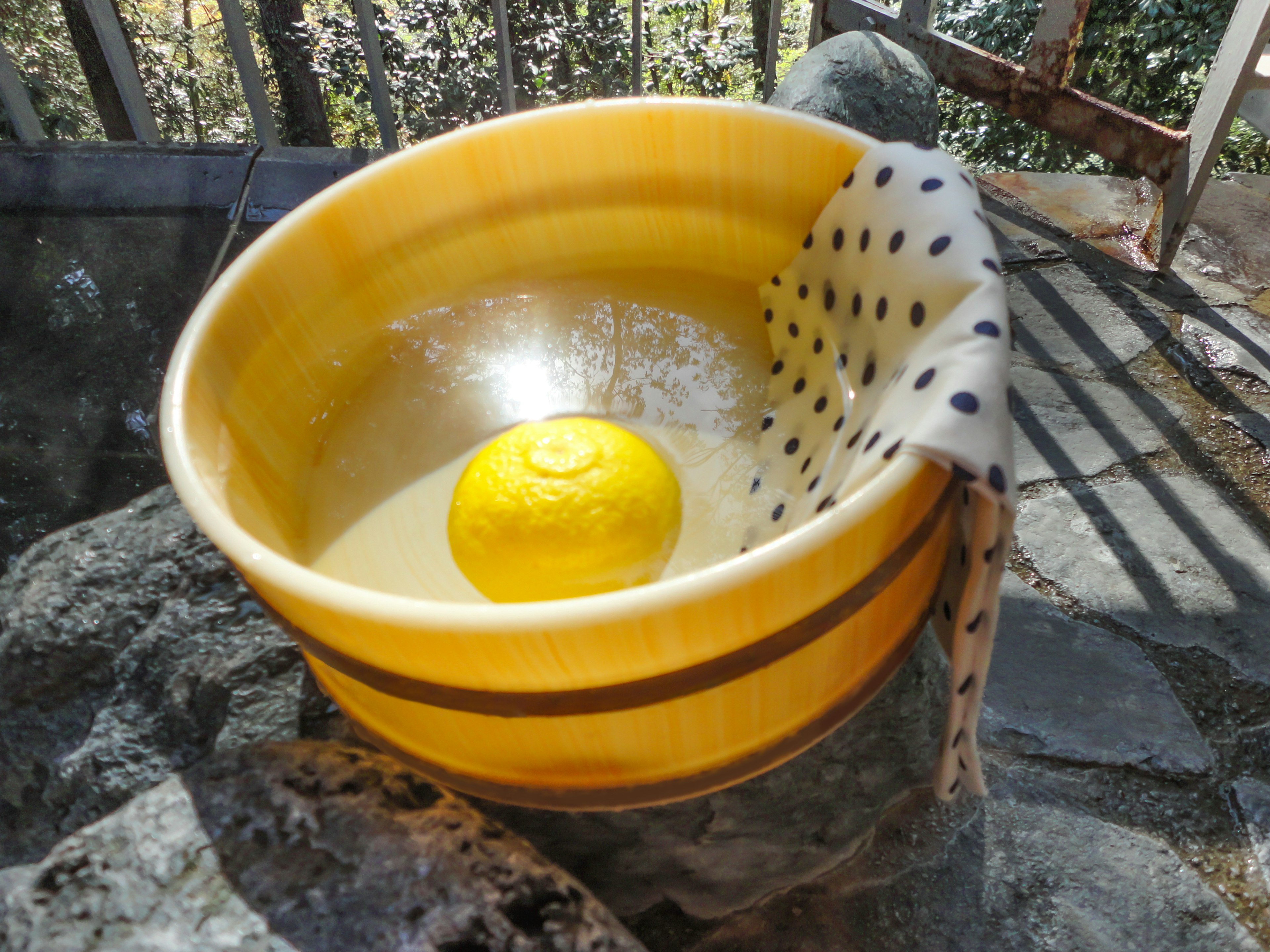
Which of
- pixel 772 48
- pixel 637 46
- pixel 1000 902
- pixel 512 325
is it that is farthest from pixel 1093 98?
pixel 1000 902

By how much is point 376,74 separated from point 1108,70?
18.8 ft

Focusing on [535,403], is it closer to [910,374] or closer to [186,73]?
[910,374]

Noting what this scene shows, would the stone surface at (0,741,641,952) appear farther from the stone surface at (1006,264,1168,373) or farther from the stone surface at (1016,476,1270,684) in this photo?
the stone surface at (1006,264,1168,373)

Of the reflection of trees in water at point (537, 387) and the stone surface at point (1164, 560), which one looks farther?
the stone surface at point (1164, 560)

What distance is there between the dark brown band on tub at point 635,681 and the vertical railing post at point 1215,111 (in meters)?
2.99

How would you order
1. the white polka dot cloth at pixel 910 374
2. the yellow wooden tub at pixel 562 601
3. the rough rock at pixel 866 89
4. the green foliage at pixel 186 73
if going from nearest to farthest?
the yellow wooden tub at pixel 562 601 < the white polka dot cloth at pixel 910 374 < the rough rock at pixel 866 89 < the green foliage at pixel 186 73

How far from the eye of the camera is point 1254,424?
264cm

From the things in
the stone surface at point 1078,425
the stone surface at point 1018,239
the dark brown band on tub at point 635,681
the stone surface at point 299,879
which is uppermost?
the dark brown band on tub at point 635,681

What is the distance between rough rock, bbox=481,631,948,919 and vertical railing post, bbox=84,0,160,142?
11.1 feet

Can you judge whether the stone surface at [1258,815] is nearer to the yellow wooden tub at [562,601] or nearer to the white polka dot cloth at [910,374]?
the white polka dot cloth at [910,374]

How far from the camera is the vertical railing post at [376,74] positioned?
3.22 m

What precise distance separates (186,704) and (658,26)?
28.2 ft

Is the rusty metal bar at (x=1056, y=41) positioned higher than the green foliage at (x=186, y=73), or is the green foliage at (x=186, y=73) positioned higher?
the rusty metal bar at (x=1056, y=41)

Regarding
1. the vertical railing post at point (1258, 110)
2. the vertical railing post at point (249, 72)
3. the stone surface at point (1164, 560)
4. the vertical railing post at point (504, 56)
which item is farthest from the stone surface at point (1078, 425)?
the vertical railing post at point (249, 72)
